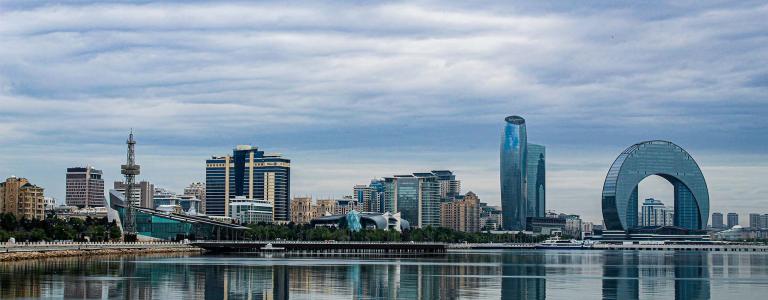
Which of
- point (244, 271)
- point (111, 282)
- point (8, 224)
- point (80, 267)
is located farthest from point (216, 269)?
point (8, 224)

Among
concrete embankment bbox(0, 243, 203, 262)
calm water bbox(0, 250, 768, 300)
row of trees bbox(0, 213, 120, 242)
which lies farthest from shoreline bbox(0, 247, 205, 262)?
row of trees bbox(0, 213, 120, 242)

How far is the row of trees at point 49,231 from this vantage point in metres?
155

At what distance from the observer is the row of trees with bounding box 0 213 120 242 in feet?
510

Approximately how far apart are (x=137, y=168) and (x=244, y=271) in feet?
322

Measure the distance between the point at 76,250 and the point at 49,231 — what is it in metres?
33.9

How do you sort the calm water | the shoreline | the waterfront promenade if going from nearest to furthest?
the calm water, the shoreline, the waterfront promenade

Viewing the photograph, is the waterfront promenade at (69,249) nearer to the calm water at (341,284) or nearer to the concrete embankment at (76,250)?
the concrete embankment at (76,250)

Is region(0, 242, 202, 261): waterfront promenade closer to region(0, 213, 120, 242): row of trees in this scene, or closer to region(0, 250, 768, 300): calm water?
region(0, 213, 120, 242): row of trees

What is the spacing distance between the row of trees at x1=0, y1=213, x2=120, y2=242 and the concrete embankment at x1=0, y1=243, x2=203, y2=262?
36.3 ft

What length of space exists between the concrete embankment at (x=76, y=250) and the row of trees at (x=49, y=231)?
36.3 feet

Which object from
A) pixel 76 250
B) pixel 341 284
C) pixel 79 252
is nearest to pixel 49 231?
pixel 76 250

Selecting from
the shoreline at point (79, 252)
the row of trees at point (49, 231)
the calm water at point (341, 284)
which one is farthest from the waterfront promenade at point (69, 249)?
the calm water at point (341, 284)

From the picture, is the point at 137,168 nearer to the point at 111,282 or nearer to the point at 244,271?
the point at 244,271

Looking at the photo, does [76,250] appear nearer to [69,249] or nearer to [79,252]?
[69,249]
